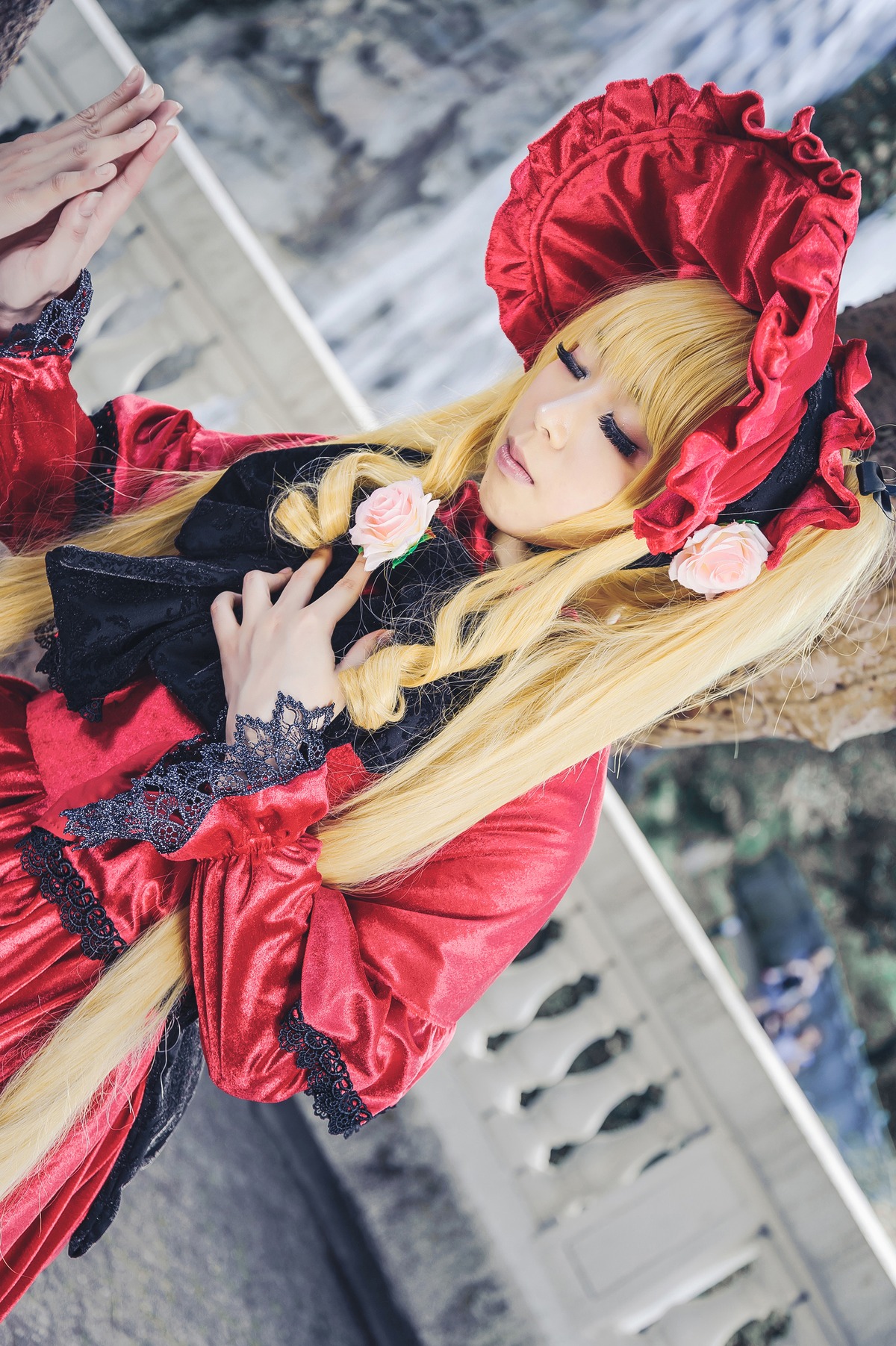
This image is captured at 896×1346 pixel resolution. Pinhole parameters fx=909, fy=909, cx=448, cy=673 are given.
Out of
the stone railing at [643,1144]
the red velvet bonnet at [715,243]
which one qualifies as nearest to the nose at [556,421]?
the red velvet bonnet at [715,243]

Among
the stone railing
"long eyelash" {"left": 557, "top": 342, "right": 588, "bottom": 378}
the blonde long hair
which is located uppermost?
"long eyelash" {"left": 557, "top": 342, "right": 588, "bottom": 378}

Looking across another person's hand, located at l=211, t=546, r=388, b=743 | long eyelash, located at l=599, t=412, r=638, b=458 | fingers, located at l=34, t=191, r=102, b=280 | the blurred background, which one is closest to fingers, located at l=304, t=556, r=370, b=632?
another person's hand, located at l=211, t=546, r=388, b=743

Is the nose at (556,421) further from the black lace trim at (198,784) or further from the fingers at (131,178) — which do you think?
the fingers at (131,178)

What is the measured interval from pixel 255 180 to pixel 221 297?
0.60 metres

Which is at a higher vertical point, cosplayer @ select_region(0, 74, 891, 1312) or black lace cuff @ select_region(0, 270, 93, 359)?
black lace cuff @ select_region(0, 270, 93, 359)

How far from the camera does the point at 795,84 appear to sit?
2053 millimetres

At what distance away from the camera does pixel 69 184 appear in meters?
1.14

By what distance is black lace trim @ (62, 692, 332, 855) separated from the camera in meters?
0.98

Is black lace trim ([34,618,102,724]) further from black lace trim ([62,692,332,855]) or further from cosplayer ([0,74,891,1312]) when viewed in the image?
black lace trim ([62,692,332,855])

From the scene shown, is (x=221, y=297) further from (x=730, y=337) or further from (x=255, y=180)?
(x=730, y=337)

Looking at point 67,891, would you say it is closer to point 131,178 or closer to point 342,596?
point 342,596

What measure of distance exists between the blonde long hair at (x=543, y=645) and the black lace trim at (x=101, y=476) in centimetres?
12

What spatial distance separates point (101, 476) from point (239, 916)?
0.72 m

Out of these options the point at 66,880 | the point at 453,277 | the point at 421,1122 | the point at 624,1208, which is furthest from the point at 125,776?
the point at 453,277
